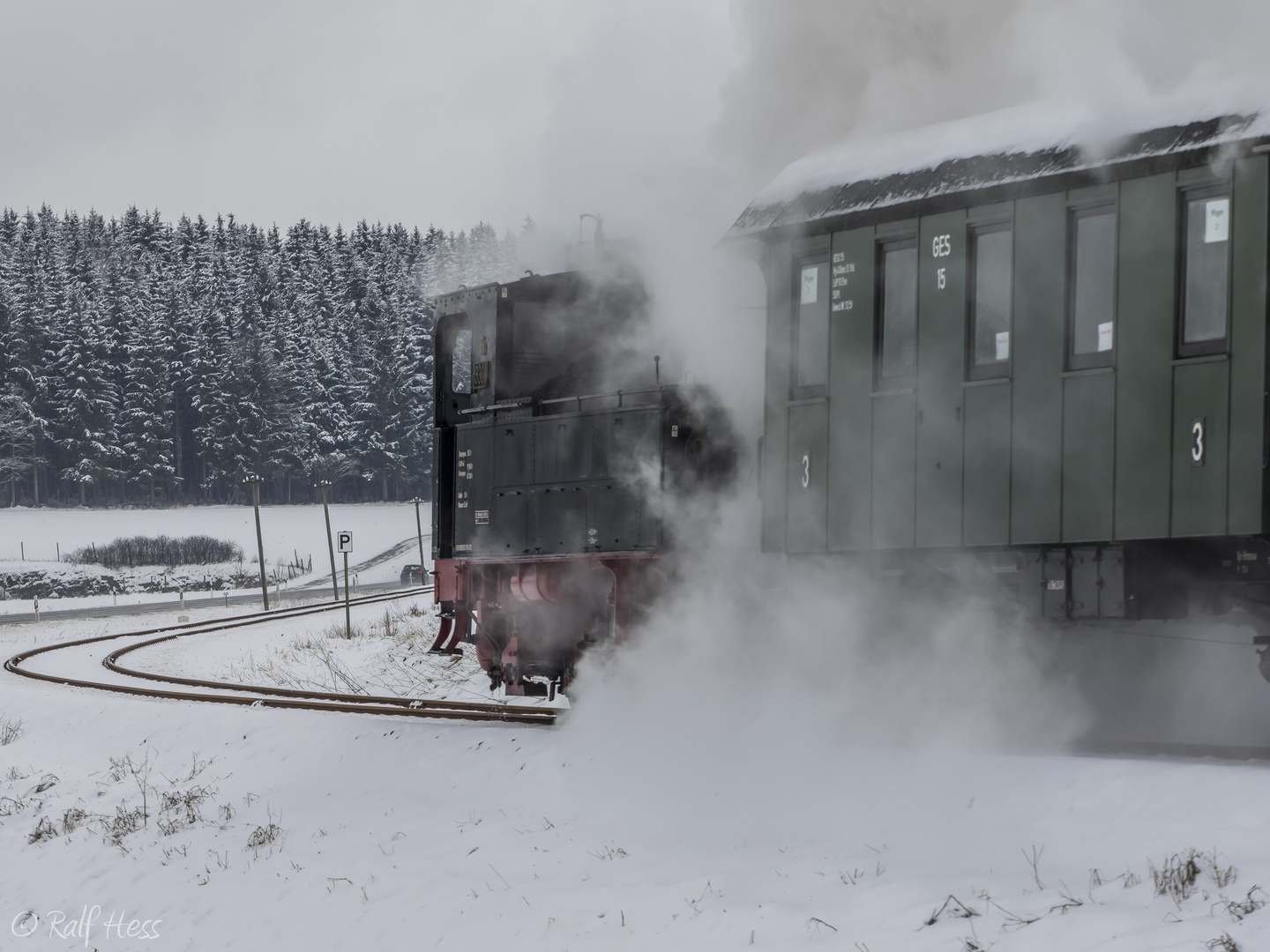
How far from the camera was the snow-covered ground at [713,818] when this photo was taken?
221 inches

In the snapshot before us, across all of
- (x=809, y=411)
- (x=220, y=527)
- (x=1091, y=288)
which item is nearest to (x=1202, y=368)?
(x=1091, y=288)

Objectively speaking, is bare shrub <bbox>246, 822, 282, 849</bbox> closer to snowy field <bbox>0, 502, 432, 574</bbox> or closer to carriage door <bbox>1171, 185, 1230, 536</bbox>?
carriage door <bbox>1171, 185, 1230, 536</bbox>

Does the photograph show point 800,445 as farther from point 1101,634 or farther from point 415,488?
point 415,488

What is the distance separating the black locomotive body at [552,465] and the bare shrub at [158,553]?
4790 cm

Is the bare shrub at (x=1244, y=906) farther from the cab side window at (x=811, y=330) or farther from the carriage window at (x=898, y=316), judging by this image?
the cab side window at (x=811, y=330)

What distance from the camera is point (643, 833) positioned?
794 cm

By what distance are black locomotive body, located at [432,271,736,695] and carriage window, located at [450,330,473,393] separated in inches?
0.5

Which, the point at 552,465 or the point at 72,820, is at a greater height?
the point at 552,465

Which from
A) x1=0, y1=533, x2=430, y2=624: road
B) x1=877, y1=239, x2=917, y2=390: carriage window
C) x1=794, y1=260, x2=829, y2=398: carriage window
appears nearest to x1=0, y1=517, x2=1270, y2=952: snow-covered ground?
x1=794, y1=260, x2=829, y2=398: carriage window

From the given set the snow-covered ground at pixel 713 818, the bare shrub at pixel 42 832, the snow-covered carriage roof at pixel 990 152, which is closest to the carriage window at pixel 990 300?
the snow-covered carriage roof at pixel 990 152

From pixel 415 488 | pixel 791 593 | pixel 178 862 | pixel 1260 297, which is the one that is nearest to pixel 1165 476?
pixel 1260 297

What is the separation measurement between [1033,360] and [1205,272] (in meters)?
1.05

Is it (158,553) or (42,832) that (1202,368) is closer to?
(42,832)

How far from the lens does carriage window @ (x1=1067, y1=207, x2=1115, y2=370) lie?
6.88 metres
